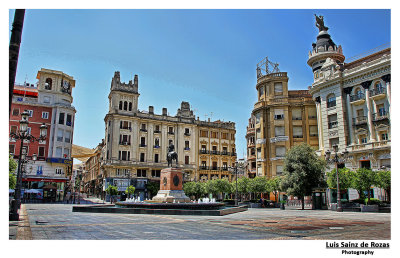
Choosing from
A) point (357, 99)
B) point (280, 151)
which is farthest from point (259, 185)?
point (357, 99)

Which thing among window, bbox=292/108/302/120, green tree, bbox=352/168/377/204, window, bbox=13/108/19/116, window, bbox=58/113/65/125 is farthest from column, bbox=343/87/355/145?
window, bbox=13/108/19/116

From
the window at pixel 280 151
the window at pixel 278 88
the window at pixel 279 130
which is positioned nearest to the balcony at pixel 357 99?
the window at pixel 279 130

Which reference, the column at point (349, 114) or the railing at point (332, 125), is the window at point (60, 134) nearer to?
the railing at point (332, 125)

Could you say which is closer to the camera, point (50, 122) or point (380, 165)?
point (380, 165)

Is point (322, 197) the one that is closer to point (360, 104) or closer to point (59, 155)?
point (360, 104)

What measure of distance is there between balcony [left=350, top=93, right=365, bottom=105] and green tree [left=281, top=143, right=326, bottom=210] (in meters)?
8.18

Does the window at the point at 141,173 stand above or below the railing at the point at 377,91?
below

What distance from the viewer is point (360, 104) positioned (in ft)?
111

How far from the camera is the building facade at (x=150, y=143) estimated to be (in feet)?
178

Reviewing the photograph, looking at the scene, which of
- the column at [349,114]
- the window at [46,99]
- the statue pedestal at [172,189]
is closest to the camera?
the statue pedestal at [172,189]

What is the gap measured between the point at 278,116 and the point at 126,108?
91.7ft

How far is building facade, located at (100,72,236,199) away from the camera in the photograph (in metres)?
54.3
